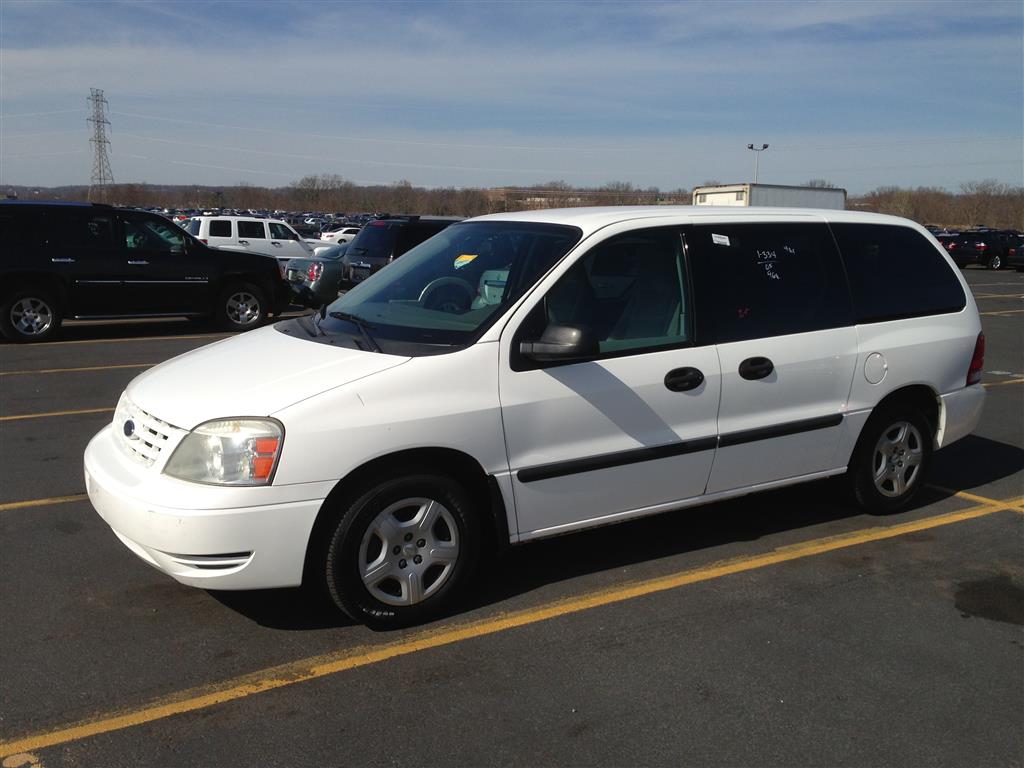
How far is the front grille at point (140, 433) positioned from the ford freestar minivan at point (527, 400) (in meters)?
0.02

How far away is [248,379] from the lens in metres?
4.00

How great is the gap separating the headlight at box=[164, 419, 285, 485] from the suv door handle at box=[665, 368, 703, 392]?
1899 millimetres

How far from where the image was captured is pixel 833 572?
15.7ft

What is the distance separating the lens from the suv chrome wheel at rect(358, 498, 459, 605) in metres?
3.91

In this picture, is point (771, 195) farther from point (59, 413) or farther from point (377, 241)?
point (59, 413)

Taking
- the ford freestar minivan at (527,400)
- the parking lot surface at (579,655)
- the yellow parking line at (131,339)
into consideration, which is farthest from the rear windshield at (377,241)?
the ford freestar minivan at (527,400)

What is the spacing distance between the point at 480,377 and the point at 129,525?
1604mm

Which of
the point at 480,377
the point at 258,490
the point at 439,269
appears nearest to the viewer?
the point at 258,490

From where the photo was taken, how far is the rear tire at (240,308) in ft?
46.8

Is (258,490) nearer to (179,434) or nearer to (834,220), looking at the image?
(179,434)

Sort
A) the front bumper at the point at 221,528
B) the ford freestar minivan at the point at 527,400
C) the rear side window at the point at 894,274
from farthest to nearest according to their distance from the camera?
the rear side window at the point at 894,274, the ford freestar minivan at the point at 527,400, the front bumper at the point at 221,528

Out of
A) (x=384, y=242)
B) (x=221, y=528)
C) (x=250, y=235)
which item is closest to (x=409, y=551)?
(x=221, y=528)

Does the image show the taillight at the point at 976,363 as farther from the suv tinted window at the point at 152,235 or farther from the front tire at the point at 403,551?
the suv tinted window at the point at 152,235

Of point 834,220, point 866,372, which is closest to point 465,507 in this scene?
point 866,372
